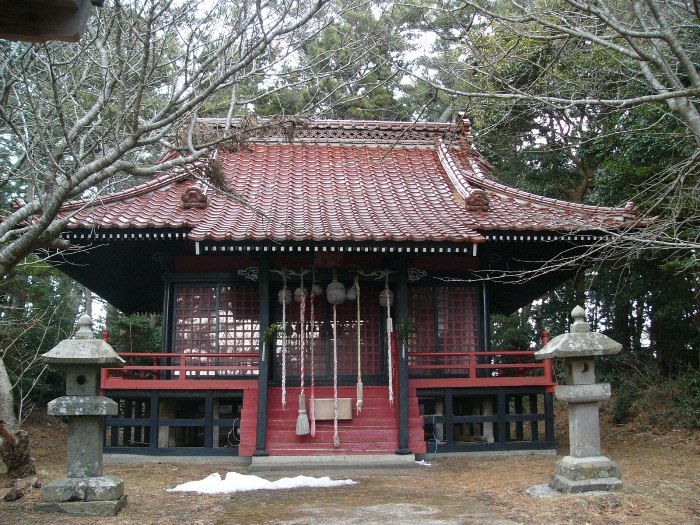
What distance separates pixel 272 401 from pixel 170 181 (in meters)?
4.62

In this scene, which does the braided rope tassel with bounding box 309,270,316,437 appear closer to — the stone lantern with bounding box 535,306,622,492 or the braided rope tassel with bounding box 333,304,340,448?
the braided rope tassel with bounding box 333,304,340,448

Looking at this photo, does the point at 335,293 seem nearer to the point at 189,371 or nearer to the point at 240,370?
the point at 240,370

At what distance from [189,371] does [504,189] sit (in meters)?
6.54

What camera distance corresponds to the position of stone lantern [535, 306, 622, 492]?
271 inches

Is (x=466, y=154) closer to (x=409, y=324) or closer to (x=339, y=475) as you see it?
(x=409, y=324)

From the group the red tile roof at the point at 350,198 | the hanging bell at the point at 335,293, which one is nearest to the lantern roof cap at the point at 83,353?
the red tile roof at the point at 350,198

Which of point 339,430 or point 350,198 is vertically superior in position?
point 350,198

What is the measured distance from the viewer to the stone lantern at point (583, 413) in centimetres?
688

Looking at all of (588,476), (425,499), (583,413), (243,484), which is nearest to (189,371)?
(243,484)

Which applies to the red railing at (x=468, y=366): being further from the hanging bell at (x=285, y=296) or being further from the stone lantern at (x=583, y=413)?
the stone lantern at (x=583, y=413)

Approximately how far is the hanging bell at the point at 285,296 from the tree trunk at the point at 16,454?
14.0ft

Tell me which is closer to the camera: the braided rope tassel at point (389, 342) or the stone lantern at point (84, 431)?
the stone lantern at point (84, 431)

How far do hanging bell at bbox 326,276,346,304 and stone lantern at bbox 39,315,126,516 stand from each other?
424 cm

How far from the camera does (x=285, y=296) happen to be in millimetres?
10805
